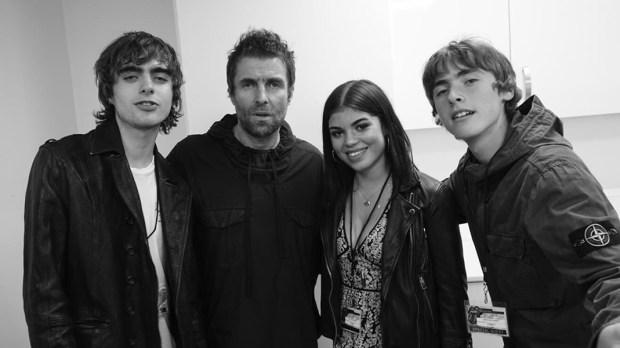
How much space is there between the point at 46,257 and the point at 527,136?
4.40 feet

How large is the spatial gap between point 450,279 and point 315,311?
0.54m

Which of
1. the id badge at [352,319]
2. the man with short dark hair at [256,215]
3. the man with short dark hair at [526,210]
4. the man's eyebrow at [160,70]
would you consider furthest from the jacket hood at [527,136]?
the man's eyebrow at [160,70]

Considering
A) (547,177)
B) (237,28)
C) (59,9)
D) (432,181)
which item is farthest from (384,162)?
(59,9)

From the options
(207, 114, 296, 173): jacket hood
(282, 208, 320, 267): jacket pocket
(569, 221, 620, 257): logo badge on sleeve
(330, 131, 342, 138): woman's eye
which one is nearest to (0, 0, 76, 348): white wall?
(207, 114, 296, 173): jacket hood

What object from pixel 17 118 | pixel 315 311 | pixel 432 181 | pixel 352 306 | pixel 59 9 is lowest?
pixel 315 311

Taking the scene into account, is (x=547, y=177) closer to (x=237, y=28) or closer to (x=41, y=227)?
(x=41, y=227)

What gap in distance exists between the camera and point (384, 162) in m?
1.52

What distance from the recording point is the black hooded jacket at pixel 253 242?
148 cm

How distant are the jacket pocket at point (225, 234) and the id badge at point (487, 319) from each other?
776 mm

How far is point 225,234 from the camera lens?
1.51m

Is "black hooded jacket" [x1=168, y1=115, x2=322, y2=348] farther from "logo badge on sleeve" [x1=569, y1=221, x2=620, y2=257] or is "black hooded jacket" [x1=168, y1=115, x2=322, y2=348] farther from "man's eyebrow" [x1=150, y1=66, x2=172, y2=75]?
"logo badge on sleeve" [x1=569, y1=221, x2=620, y2=257]

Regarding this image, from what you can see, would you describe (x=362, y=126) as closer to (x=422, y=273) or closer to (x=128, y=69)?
Result: (x=422, y=273)

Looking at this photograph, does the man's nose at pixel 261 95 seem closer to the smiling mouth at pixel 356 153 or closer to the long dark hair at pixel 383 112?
the long dark hair at pixel 383 112

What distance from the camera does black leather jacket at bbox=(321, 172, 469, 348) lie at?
132 cm
